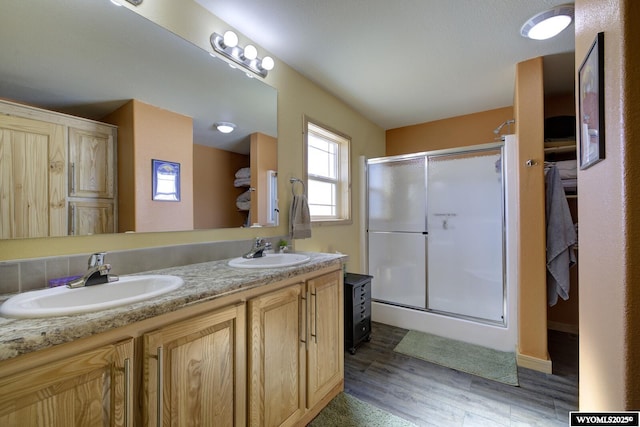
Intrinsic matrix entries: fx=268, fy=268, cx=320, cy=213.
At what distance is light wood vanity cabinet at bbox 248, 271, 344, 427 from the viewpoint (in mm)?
1191

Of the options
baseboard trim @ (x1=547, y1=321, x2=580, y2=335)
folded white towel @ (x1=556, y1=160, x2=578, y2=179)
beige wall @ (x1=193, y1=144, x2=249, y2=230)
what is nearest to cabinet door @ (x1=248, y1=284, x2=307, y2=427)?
beige wall @ (x1=193, y1=144, x2=249, y2=230)

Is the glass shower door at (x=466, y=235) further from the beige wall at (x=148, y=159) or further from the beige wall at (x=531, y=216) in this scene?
the beige wall at (x=148, y=159)

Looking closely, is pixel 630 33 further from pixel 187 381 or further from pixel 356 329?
pixel 356 329

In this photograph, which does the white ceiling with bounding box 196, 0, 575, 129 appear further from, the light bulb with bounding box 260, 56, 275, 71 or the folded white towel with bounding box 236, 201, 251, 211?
the folded white towel with bounding box 236, 201, 251, 211

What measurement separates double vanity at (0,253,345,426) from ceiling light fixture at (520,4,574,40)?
1920 millimetres

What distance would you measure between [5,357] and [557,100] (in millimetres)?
4029

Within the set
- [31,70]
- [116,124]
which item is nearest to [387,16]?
[116,124]

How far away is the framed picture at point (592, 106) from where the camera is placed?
2.55ft

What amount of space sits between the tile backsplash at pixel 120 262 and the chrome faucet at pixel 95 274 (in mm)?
84

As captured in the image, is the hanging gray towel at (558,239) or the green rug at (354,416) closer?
the green rug at (354,416)

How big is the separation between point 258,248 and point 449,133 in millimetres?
2843

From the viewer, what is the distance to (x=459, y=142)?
3.27 m

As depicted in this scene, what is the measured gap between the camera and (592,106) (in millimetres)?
859

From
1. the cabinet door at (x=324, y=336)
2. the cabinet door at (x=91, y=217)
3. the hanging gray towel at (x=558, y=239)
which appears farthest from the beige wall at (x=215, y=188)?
the hanging gray towel at (x=558, y=239)
